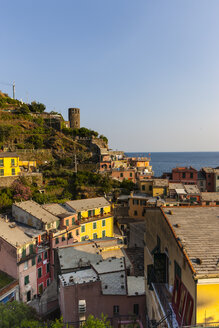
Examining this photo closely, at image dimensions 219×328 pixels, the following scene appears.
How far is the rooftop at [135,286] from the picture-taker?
17750mm

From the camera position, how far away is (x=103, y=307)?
1770 centimetres

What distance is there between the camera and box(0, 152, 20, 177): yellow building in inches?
1613

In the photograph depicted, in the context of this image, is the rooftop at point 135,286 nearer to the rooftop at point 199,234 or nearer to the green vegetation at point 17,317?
the green vegetation at point 17,317

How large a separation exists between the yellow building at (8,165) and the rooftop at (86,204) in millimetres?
13527

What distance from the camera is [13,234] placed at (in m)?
27.2

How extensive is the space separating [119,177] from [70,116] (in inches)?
1725

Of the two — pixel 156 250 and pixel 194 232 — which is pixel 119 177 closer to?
pixel 156 250

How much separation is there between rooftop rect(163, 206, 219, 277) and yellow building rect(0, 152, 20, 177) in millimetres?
35324

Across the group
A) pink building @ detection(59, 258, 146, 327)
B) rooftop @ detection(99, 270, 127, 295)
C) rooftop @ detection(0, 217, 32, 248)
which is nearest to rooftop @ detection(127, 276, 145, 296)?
pink building @ detection(59, 258, 146, 327)

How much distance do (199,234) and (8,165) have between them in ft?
126

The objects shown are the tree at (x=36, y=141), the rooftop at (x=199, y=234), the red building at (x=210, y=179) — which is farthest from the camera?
the tree at (x=36, y=141)

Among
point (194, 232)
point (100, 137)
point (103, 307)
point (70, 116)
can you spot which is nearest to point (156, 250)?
point (194, 232)

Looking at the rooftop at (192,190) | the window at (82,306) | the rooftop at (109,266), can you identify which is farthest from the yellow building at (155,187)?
the window at (82,306)

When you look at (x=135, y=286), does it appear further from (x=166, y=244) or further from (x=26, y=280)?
(x=26, y=280)
